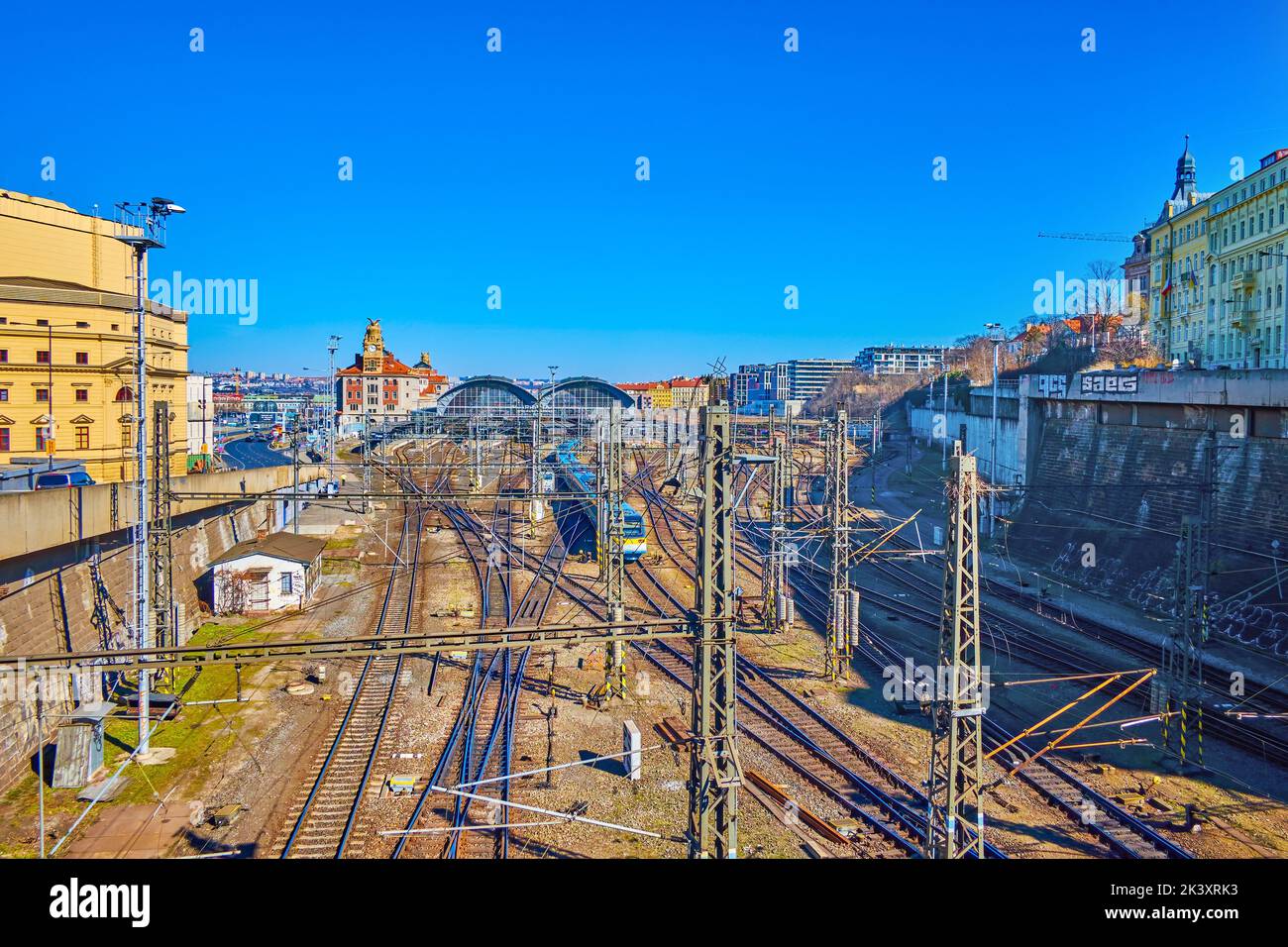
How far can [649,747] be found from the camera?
14750 millimetres

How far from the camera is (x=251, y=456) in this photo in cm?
4259

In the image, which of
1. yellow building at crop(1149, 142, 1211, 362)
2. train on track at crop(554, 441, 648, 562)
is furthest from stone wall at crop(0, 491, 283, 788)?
yellow building at crop(1149, 142, 1211, 362)

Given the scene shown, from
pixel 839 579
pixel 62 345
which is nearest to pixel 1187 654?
pixel 839 579

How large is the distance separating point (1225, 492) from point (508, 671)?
773 inches

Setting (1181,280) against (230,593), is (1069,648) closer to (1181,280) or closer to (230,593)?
(230,593)

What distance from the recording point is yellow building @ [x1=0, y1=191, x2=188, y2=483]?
25.8 metres

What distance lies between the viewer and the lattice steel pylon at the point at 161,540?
55.1 feet

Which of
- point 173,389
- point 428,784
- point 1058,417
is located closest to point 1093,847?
point 428,784

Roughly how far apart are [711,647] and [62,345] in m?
25.8

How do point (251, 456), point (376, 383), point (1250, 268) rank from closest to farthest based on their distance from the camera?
point (1250, 268) → point (251, 456) → point (376, 383)

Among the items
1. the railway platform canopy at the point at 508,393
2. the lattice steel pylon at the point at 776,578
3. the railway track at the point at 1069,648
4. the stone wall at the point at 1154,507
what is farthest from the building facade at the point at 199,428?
the stone wall at the point at 1154,507

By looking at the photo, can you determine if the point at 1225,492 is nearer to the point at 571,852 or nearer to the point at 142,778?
the point at 571,852

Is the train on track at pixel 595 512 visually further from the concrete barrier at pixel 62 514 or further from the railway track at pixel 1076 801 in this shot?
the concrete barrier at pixel 62 514

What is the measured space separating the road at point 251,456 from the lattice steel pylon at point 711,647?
96.5ft
